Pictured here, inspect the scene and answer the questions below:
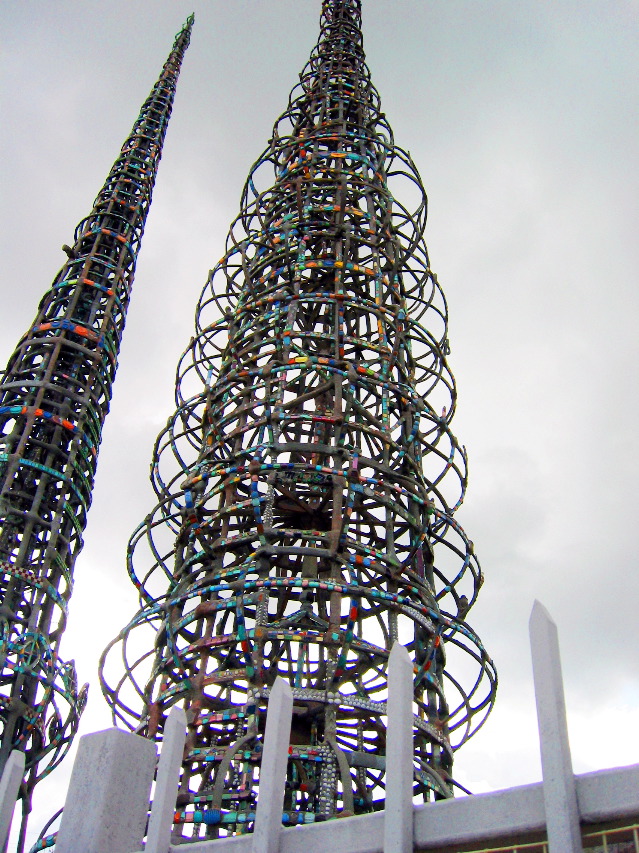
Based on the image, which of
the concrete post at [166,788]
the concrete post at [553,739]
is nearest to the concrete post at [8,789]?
the concrete post at [166,788]

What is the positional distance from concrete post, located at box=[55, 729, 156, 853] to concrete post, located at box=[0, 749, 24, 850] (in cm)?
37

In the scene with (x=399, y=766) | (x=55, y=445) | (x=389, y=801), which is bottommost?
(x=389, y=801)

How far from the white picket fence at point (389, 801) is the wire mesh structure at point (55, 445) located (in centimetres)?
1914

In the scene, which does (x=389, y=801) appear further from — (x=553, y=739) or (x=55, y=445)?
(x=55, y=445)

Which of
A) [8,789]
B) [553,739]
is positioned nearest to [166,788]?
[8,789]

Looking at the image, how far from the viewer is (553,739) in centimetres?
521

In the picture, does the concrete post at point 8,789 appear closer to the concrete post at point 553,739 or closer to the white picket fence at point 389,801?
the white picket fence at point 389,801

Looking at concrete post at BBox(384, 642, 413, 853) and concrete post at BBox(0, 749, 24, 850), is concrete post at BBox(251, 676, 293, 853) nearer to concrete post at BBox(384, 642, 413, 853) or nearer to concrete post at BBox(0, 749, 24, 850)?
concrete post at BBox(384, 642, 413, 853)

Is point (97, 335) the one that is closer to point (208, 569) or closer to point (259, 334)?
point (259, 334)

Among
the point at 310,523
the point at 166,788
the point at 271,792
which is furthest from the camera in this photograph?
the point at 310,523

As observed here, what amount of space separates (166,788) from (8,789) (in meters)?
1.24

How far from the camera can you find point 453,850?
5418 millimetres

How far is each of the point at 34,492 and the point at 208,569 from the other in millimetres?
12386

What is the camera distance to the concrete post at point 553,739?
5.03 meters
